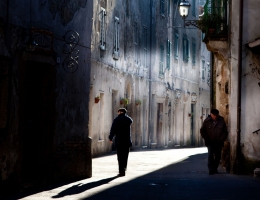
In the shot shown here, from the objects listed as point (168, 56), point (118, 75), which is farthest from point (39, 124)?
point (168, 56)

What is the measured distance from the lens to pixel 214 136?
18516 millimetres

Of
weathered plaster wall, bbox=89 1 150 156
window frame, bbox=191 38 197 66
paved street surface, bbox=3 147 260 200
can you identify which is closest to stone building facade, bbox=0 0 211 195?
paved street surface, bbox=3 147 260 200

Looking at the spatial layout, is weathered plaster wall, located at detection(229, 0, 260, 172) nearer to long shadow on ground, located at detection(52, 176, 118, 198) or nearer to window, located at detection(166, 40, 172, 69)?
long shadow on ground, located at detection(52, 176, 118, 198)

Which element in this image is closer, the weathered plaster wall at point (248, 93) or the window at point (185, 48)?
the weathered plaster wall at point (248, 93)

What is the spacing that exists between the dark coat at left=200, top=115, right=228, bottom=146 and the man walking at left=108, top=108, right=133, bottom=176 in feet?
6.18

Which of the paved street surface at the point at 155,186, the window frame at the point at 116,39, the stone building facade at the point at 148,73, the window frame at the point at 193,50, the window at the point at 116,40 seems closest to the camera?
the paved street surface at the point at 155,186

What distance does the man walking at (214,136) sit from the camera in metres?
18.5

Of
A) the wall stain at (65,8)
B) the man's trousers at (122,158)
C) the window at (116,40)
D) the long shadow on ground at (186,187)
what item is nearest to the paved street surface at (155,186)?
the long shadow on ground at (186,187)

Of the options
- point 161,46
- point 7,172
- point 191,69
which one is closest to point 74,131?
point 7,172

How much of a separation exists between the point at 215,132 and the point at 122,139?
231 centimetres

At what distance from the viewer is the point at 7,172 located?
13.2 meters

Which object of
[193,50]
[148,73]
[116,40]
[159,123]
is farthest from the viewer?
[193,50]

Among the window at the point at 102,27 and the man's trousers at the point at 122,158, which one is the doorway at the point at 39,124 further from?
the window at the point at 102,27

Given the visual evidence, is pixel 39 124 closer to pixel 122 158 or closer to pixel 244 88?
pixel 122 158
